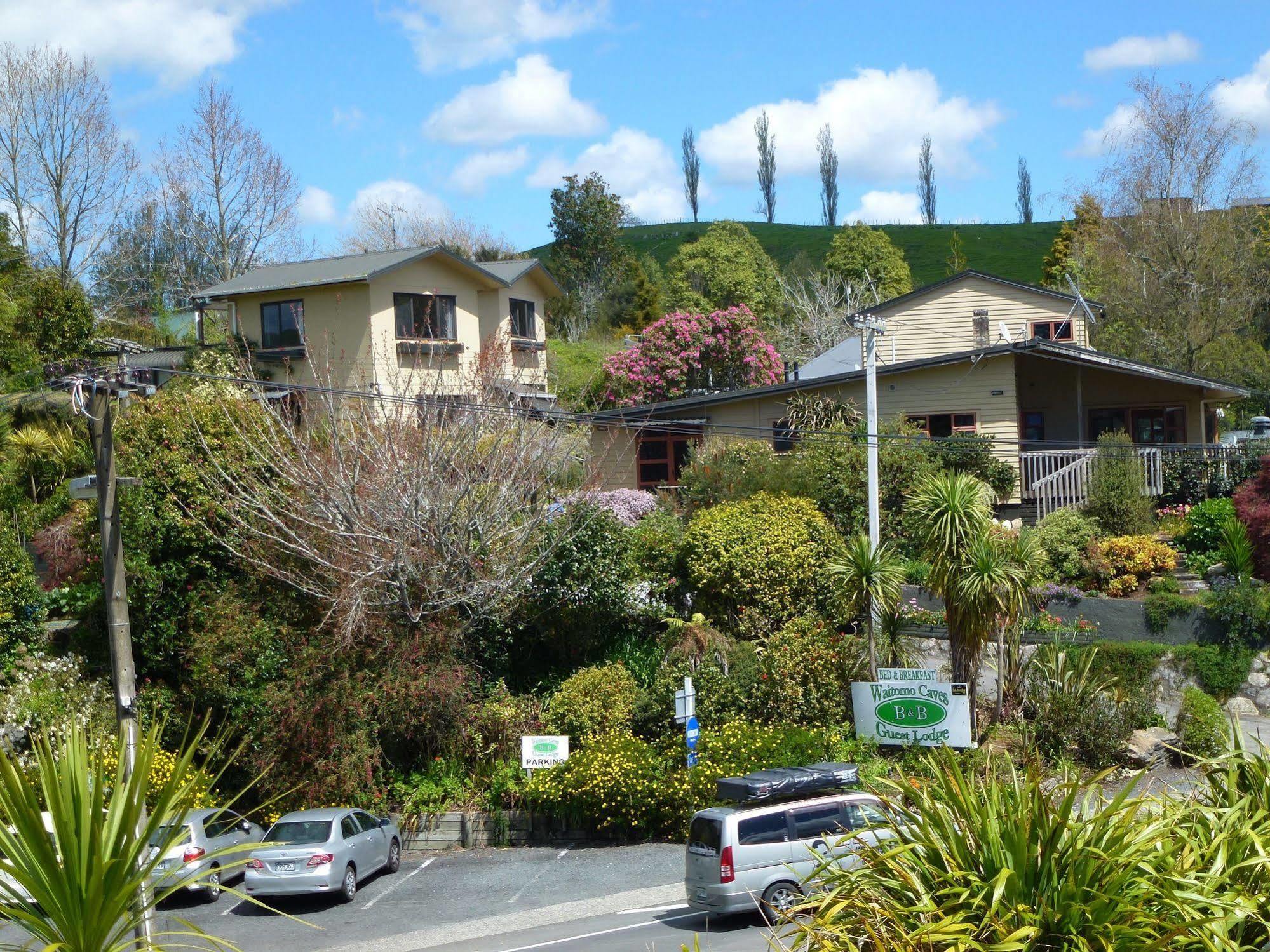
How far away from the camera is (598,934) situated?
15.2 metres

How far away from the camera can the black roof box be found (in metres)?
16.3

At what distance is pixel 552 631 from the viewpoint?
80.4 ft

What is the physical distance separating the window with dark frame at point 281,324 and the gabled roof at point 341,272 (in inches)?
25.7

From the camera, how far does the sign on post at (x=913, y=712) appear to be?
65.0 ft

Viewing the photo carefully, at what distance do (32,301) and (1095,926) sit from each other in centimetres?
3891

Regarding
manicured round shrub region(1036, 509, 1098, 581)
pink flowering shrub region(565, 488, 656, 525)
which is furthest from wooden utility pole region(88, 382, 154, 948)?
manicured round shrub region(1036, 509, 1098, 581)

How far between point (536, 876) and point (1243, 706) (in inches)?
532

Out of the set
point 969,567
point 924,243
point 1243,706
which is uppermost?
point 924,243

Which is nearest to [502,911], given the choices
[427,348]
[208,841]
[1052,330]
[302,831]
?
[302,831]

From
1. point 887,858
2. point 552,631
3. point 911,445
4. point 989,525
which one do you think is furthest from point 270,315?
point 887,858

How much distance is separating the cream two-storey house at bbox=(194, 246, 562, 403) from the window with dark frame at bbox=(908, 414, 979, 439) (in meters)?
11.5

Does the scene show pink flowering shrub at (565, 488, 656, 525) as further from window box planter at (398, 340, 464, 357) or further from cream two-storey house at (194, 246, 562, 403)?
window box planter at (398, 340, 464, 357)

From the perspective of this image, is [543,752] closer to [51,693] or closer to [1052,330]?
[51,693]

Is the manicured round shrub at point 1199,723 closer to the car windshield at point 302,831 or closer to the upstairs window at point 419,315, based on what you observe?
the car windshield at point 302,831
